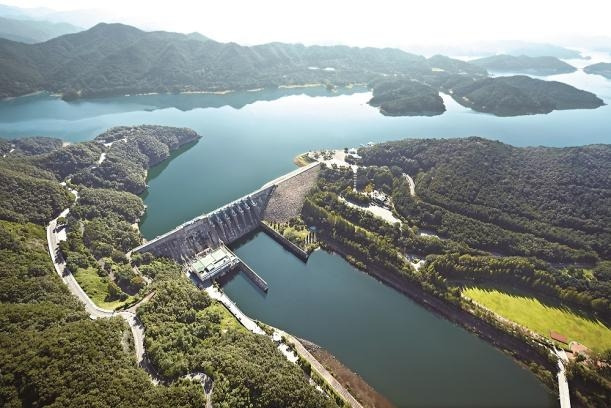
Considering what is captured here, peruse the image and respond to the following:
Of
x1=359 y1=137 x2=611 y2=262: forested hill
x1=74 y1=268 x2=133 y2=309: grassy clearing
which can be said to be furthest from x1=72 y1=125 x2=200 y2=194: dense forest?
x1=359 y1=137 x2=611 y2=262: forested hill

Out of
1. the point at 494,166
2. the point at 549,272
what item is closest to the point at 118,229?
the point at 549,272

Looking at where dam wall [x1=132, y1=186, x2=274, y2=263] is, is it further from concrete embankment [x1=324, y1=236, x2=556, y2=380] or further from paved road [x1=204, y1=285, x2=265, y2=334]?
concrete embankment [x1=324, y1=236, x2=556, y2=380]

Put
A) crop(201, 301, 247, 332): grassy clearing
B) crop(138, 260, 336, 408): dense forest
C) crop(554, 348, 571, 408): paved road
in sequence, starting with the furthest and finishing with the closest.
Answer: crop(201, 301, 247, 332): grassy clearing < crop(554, 348, 571, 408): paved road < crop(138, 260, 336, 408): dense forest

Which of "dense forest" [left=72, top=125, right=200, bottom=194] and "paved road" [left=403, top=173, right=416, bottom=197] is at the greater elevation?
"dense forest" [left=72, top=125, right=200, bottom=194]

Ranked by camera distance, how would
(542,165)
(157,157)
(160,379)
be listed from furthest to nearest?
(157,157)
(542,165)
(160,379)

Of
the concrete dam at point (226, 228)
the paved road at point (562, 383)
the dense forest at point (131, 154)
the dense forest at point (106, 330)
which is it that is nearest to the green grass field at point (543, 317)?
the paved road at point (562, 383)

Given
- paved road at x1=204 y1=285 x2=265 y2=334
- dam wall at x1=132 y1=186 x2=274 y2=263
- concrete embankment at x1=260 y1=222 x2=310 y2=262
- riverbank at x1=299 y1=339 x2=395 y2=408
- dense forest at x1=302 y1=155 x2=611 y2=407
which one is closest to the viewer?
riverbank at x1=299 y1=339 x2=395 y2=408

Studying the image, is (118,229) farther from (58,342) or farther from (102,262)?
(58,342)
